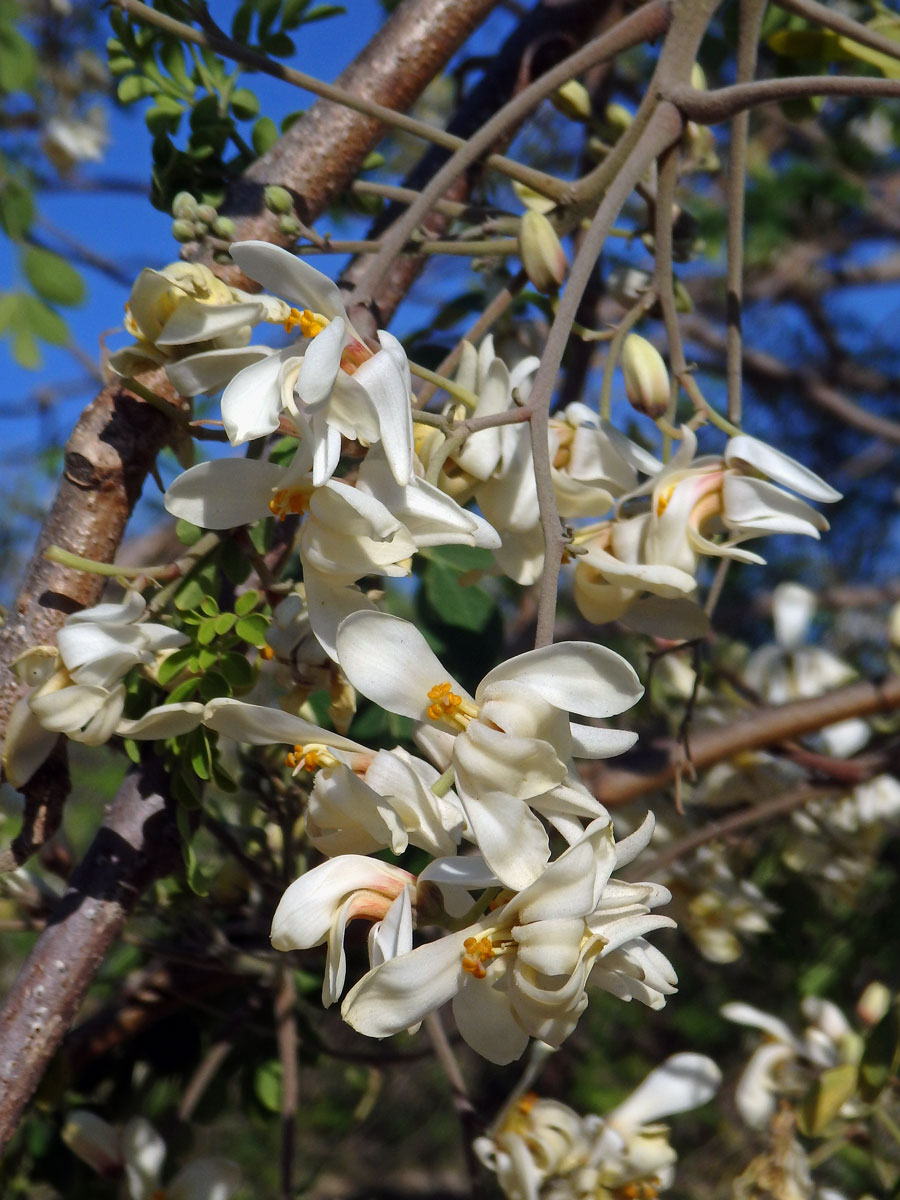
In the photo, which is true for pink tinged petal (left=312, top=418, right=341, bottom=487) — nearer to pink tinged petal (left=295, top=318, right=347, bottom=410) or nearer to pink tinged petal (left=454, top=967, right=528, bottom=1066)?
pink tinged petal (left=295, top=318, right=347, bottom=410)

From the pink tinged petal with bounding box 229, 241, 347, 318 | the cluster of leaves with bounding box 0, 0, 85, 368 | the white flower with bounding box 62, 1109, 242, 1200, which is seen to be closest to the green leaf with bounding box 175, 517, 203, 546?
the pink tinged petal with bounding box 229, 241, 347, 318

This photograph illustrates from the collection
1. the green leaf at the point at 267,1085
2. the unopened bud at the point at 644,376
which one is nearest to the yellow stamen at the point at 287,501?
the unopened bud at the point at 644,376

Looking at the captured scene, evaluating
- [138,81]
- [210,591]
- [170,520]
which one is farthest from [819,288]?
[210,591]

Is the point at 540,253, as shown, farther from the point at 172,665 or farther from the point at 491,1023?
the point at 491,1023

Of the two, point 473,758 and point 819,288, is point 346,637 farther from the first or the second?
point 819,288

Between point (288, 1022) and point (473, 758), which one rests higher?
point (473, 758)

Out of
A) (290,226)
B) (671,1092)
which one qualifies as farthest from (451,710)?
(671,1092)
